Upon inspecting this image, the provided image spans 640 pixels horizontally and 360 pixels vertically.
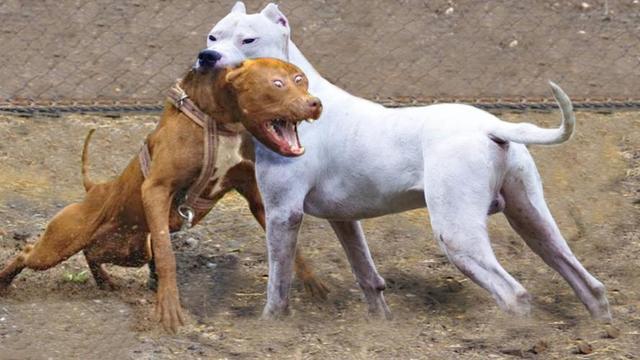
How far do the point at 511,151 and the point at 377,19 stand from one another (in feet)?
13.7

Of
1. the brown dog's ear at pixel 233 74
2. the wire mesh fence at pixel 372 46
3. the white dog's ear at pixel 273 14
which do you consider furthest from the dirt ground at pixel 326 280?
the white dog's ear at pixel 273 14

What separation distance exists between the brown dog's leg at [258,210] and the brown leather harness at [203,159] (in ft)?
0.48

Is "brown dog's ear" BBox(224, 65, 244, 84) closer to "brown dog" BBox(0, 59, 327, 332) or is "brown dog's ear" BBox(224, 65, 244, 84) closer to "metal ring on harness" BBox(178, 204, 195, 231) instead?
"brown dog" BBox(0, 59, 327, 332)

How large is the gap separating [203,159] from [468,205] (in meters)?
1.10

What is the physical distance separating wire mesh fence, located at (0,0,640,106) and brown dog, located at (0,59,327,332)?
271cm

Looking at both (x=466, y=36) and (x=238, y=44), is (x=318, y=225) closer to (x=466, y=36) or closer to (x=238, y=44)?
(x=238, y=44)

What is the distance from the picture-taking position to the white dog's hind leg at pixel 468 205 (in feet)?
19.4

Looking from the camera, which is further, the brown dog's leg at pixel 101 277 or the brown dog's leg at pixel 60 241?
the brown dog's leg at pixel 101 277

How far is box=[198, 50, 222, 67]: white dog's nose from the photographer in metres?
6.19

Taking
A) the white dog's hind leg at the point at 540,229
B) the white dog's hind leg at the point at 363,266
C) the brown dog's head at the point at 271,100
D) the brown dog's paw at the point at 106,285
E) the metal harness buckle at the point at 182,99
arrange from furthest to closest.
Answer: the brown dog's paw at the point at 106,285, the white dog's hind leg at the point at 363,266, the metal harness buckle at the point at 182,99, the white dog's hind leg at the point at 540,229, the brown dog's head at the point at 271,100

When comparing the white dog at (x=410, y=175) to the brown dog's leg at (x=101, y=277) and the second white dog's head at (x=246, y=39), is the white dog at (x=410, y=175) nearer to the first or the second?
the second white dog's head at (x=246, y=39)

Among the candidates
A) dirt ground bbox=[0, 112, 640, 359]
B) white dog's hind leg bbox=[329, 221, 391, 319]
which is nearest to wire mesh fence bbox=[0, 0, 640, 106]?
dirt ground bbox=[0, 112, 640, 359]

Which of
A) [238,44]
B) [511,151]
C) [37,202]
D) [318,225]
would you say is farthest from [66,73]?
[511,151]

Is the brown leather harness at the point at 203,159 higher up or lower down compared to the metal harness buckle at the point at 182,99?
lower down
